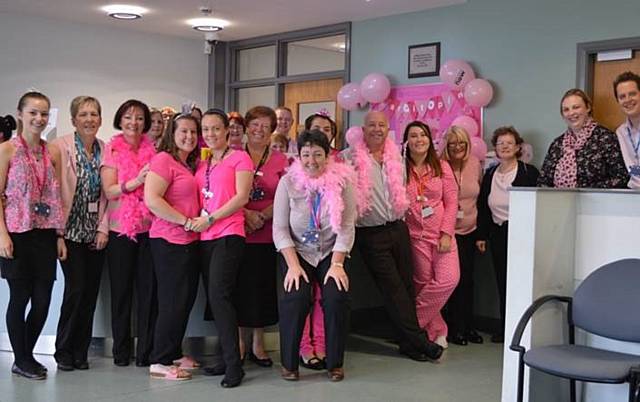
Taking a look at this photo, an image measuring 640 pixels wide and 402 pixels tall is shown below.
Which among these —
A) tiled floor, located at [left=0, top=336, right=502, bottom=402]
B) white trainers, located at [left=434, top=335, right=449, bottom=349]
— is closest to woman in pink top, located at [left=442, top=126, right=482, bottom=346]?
white trainers, located at [left=434, top=335, right=449, bottom=349]

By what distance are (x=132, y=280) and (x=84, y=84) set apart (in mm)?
4219

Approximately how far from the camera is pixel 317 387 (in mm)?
4066

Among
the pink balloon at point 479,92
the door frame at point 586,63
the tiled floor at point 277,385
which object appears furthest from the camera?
the pink balloon at point 479,92

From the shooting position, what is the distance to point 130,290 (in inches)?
170

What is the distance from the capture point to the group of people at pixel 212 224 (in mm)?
3990

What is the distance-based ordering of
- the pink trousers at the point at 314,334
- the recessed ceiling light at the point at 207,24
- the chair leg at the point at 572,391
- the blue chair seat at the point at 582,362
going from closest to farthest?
1. the blue chair seat at the point at 582,362
2. the chair leg at the point at 572,391
3. the pink trousers at the point at 314,334
4. the recessed ceiling light at the point at 207,24

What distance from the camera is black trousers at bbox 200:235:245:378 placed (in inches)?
157

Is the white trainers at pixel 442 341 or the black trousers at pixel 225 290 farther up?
the black trousers at pixel 225 290

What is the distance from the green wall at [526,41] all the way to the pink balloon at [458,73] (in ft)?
0.37

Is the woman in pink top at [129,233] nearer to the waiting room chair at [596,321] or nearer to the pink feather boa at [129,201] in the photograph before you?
the pink feather boa at [129,201]

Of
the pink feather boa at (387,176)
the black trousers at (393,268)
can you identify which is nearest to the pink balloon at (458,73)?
the pink feather boa at (387,176)

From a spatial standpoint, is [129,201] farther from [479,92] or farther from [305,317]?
[479,92]

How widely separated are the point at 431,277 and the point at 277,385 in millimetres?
1401

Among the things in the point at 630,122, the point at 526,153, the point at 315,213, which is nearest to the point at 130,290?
the point at 315,213
